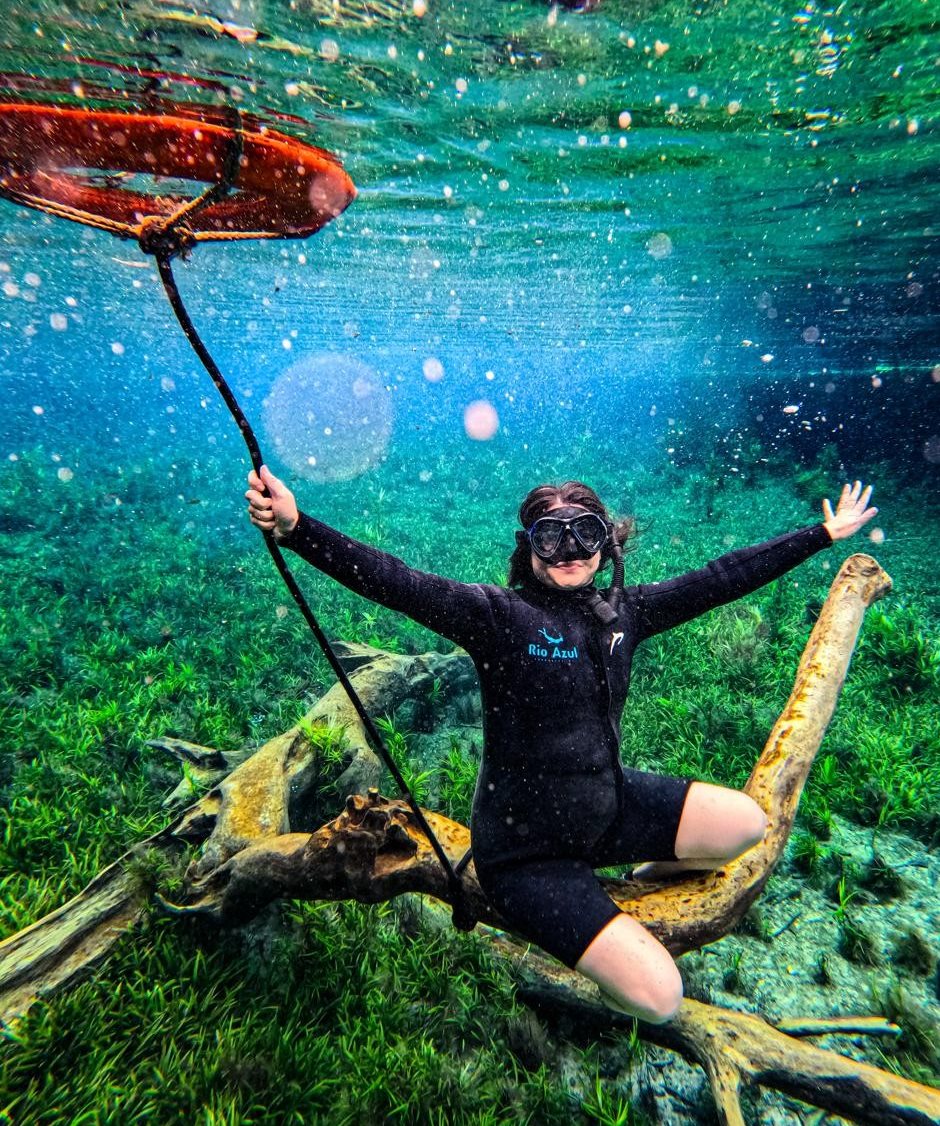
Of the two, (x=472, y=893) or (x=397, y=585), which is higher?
(x=397, y=585)

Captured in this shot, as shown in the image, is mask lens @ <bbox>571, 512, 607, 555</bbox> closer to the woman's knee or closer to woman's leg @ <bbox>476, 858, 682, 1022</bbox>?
the woman's knee

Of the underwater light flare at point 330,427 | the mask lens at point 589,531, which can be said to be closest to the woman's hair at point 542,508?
the mask lens at point 589,531

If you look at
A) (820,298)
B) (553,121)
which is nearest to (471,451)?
(820,298)

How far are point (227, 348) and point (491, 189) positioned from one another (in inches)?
2253

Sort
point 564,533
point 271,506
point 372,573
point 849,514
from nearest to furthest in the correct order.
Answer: point 271,506, point 372,573, point 564,533, point 849,514

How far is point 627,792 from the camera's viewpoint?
3215mm

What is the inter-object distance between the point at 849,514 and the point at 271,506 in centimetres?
360

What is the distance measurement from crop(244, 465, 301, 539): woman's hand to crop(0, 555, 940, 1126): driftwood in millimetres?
1700

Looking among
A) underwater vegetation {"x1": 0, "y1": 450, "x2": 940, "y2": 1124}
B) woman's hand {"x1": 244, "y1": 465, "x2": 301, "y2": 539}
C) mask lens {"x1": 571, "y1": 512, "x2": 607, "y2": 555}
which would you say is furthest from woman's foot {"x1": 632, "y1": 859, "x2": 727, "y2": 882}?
woman's hand {"x1": 244, "y1": 465, "x2": 301, "y2": 539}

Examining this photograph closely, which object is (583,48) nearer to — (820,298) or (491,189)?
(491,189)

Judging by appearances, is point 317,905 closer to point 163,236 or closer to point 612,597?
point 612,597

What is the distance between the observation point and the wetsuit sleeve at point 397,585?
275 centimetres

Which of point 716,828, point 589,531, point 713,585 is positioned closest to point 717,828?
point 716,828

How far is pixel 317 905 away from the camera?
13.3 feet
